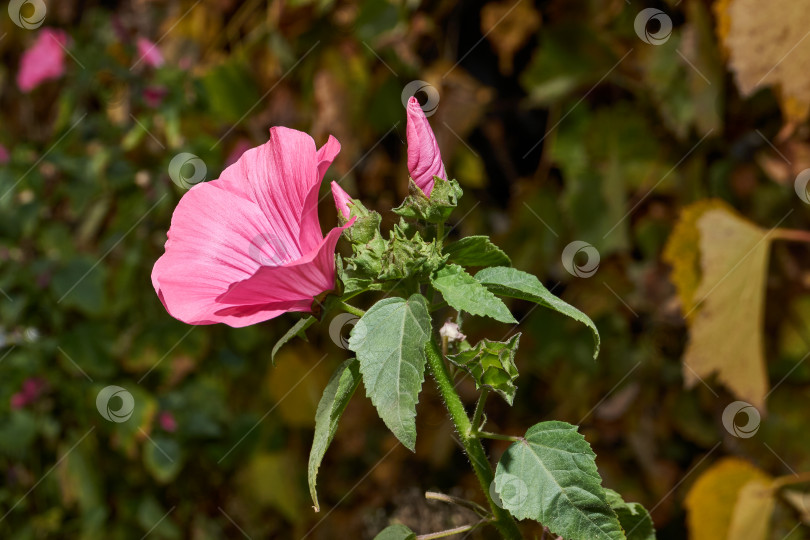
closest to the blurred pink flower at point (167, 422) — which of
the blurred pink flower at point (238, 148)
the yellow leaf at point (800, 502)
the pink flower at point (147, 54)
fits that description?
the blurred pink flower at point (238, 148)

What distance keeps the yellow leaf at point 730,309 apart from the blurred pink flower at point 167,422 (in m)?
1.07

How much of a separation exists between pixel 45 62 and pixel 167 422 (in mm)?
870

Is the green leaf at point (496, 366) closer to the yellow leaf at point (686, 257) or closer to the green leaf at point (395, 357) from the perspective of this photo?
the green leaf at point (395, 357)

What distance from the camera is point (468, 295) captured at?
462 millimetres

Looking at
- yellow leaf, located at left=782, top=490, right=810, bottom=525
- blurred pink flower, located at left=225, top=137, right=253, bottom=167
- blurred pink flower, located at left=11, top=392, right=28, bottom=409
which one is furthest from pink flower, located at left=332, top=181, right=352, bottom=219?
blurred pink flower, located at left=11, top=392, right=28, bottom=409

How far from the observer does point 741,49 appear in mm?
1023

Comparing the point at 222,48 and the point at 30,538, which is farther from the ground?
the point at 222,48

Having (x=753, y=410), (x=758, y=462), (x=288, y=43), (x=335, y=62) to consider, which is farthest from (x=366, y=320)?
(x=288, y=43)

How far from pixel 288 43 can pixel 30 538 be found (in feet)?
4.03

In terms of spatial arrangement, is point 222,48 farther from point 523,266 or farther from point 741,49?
point 741,49

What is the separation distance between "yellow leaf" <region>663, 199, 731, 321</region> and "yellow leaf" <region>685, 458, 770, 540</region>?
0.77ft

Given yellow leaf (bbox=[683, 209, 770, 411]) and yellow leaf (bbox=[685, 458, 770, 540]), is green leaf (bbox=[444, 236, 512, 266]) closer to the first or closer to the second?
yellow leaf (bbox=[683, 209, 770, 411])

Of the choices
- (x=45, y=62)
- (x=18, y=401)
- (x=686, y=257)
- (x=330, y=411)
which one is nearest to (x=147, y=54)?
(x=45, y=62)

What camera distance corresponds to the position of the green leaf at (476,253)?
51 centimetres
